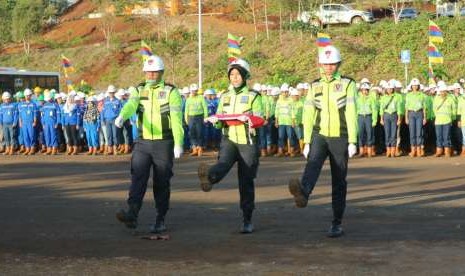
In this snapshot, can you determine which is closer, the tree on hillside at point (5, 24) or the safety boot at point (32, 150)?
the safety boot at point (32, 150)

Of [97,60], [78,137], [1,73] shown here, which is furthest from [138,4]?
[78,137]

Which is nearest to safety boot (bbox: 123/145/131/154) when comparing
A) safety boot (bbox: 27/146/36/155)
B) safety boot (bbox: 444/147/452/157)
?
safety boot (bbox: 27/146/36/155)

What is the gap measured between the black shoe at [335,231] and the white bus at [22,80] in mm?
26664

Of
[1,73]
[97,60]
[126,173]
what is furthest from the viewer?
[97,60]

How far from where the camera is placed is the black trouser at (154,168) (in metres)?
10.6

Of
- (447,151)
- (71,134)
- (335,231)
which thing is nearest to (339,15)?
(71,134)

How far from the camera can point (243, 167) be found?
35.0ft

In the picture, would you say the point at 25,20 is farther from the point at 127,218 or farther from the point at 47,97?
the point at 127,218

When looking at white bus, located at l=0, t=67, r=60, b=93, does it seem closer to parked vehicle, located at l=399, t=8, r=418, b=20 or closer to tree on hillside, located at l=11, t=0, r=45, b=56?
parked vehicle, located at l=399, t=8, r=418, b=20

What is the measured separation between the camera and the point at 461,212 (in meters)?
12.0

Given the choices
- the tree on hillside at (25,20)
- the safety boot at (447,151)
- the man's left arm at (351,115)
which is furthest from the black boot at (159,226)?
the tree on hillside at (25,20)

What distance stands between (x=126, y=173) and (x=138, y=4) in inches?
1688

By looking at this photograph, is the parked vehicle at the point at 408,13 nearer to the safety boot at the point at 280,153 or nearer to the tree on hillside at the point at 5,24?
the tree on hillside at the point at 5,24

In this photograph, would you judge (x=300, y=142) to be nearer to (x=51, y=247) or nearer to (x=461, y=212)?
(x=461, y=212)
